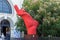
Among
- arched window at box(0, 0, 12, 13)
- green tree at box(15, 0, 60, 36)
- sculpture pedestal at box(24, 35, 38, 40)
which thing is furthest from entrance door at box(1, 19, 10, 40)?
green tree at box(15, 0, 60, 36)

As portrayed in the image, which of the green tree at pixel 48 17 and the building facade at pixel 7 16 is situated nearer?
the green tree at pixel 48 17

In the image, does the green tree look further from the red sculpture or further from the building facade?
the building facade

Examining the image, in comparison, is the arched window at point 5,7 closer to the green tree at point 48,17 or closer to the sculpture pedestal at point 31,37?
the green tree at point 48,17

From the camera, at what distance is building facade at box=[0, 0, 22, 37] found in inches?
1762

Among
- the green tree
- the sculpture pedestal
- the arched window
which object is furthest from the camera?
the arched window

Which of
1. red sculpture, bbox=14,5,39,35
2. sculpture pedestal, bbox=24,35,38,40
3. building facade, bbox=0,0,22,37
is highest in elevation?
building facade, bbox=0,0,22,37

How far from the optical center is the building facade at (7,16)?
44750mm

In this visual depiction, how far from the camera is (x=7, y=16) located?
148 feet

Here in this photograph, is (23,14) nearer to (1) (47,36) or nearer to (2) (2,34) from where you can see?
(1) (47,36)

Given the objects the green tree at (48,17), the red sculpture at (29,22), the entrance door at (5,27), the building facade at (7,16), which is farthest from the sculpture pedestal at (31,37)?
the entrance door at (5,27)

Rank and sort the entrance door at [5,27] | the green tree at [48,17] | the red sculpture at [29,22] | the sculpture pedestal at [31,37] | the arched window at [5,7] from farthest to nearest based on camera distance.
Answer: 1. the entrance door at [5,27]
2. the arched window at [5,7]
3. the red sculpture at [29,22]
4. the sculpture pedestal at [31,37]
5. the green tree at [48,17]

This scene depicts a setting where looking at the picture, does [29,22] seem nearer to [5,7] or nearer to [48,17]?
[48,17]

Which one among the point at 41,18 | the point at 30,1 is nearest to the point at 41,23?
the point at 41,18

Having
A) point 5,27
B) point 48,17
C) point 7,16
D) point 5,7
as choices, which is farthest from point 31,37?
point 5,27
